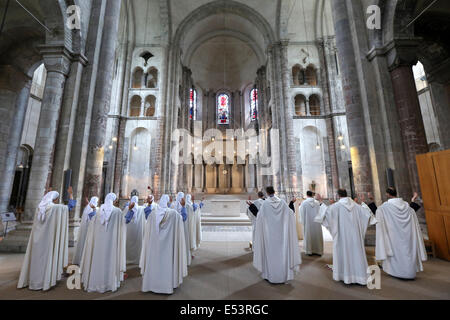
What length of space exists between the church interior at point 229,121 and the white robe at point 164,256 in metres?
0.27

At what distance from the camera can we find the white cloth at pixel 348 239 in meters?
3.62

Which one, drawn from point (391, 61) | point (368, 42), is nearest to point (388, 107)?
point (391, 61)

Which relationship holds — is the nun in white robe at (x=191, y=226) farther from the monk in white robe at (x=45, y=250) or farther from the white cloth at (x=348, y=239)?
the white cloth at (x=348, y=239)

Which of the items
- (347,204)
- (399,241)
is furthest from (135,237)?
(399,241)

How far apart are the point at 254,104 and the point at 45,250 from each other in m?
22.9

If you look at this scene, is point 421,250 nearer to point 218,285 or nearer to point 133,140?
point 218,285

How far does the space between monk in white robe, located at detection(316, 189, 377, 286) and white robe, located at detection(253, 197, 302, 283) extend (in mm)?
748

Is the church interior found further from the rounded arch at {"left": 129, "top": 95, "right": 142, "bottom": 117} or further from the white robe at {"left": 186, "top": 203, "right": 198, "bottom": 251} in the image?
the white robe at {"left": 186, "top": 203, "right": 198, "bottom": 251}

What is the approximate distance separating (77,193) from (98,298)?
4198 millimetres

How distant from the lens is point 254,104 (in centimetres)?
2381

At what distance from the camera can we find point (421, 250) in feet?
13.0

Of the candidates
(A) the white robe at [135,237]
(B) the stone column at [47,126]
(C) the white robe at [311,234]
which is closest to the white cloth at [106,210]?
(A) the white robe at [135,237]

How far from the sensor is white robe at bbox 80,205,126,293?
333cm

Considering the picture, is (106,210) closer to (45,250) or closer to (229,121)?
(45,250)
